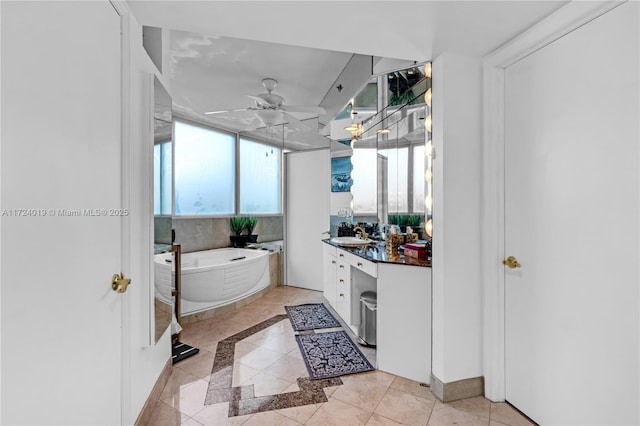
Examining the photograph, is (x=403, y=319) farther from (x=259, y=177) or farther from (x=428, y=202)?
(x=259, y=177)

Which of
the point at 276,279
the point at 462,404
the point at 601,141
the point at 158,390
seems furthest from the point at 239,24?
the point at 276,279

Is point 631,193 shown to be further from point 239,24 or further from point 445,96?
point 239,24

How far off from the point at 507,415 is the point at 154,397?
2131 millimetres

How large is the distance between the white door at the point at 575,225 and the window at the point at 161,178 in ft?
7.13

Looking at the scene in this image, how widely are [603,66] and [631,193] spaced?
586mm

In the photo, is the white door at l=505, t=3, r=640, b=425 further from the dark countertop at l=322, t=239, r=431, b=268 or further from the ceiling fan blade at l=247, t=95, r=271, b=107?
the ceiling fan blade at l=247, t=95, r=271, b=107

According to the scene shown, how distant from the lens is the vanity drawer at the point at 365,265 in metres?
2.17

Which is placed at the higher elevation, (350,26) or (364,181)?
(350,26)

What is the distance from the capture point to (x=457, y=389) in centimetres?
181

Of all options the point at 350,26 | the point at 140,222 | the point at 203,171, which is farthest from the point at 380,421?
the point at 203,171

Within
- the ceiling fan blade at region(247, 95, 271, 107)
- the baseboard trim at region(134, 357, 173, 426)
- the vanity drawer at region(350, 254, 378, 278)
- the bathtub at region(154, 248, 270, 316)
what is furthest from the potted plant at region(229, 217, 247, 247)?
the baseboard trim at region(134, 357, 173, 426)

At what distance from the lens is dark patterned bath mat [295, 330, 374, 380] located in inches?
84.2

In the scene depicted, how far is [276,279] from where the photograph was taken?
173 inches

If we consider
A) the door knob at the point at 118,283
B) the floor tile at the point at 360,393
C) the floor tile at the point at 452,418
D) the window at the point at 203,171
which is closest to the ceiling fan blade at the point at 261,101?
the window at the point at 203,171
